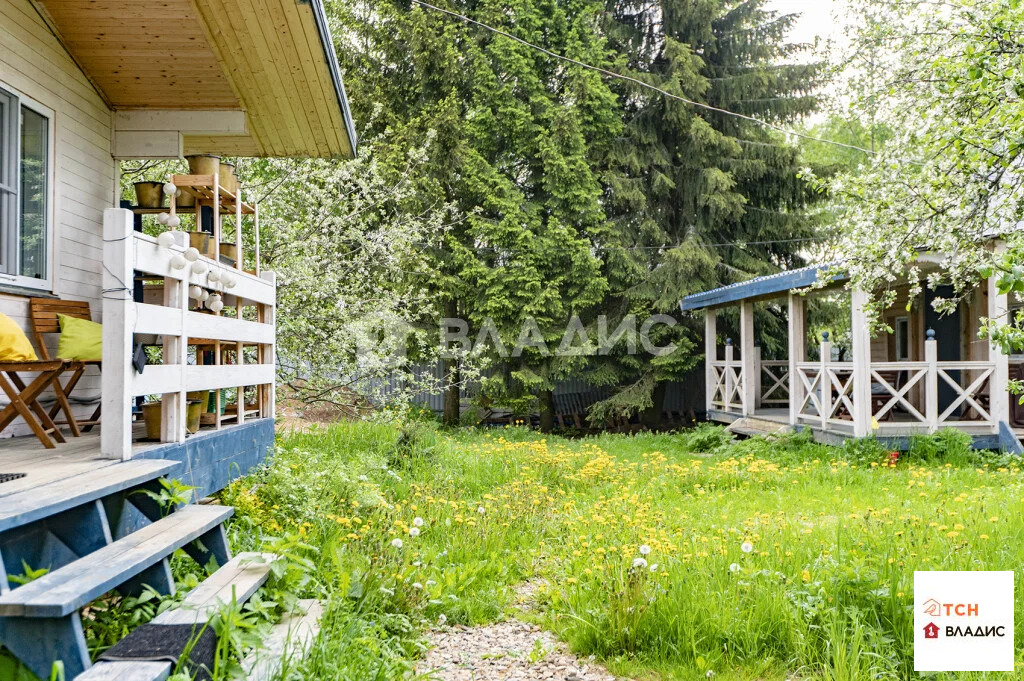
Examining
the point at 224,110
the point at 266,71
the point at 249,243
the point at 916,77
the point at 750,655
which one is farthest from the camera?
the point at 249,243

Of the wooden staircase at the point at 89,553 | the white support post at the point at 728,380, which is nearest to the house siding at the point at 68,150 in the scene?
the wooden staircase at the point at 89,553

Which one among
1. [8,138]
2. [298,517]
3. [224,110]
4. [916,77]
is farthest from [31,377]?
[916,77]

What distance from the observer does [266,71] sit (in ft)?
19.5

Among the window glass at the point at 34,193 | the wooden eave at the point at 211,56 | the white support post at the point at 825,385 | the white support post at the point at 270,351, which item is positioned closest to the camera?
the window glass at the point at 34,193

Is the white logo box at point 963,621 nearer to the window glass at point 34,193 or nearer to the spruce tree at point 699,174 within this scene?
the window glass at point 34,193

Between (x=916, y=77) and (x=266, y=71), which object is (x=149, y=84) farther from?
(x=916, y=77)

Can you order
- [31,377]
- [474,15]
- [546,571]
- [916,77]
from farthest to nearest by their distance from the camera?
[474,15] < [916,77] < [31,377] < [546,571]

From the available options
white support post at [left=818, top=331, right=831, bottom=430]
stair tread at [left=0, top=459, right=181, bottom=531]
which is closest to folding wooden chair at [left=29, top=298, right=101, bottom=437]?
stair tread at [left=0, top=459, right=181, bottom=531]

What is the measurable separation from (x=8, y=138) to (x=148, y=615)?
3732mm

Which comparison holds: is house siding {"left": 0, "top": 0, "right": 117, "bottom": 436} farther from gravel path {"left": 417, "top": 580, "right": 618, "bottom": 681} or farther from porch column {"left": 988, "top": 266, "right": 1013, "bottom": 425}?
porch column {"left": 988, "top": 266, "right": 1013, "bottom": 425}

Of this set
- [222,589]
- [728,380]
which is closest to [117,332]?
[222,589]

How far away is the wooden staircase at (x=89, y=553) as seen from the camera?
2.11 meters

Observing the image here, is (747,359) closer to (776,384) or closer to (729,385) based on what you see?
(729,385)

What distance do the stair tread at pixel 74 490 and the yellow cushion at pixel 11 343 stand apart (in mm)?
1195
